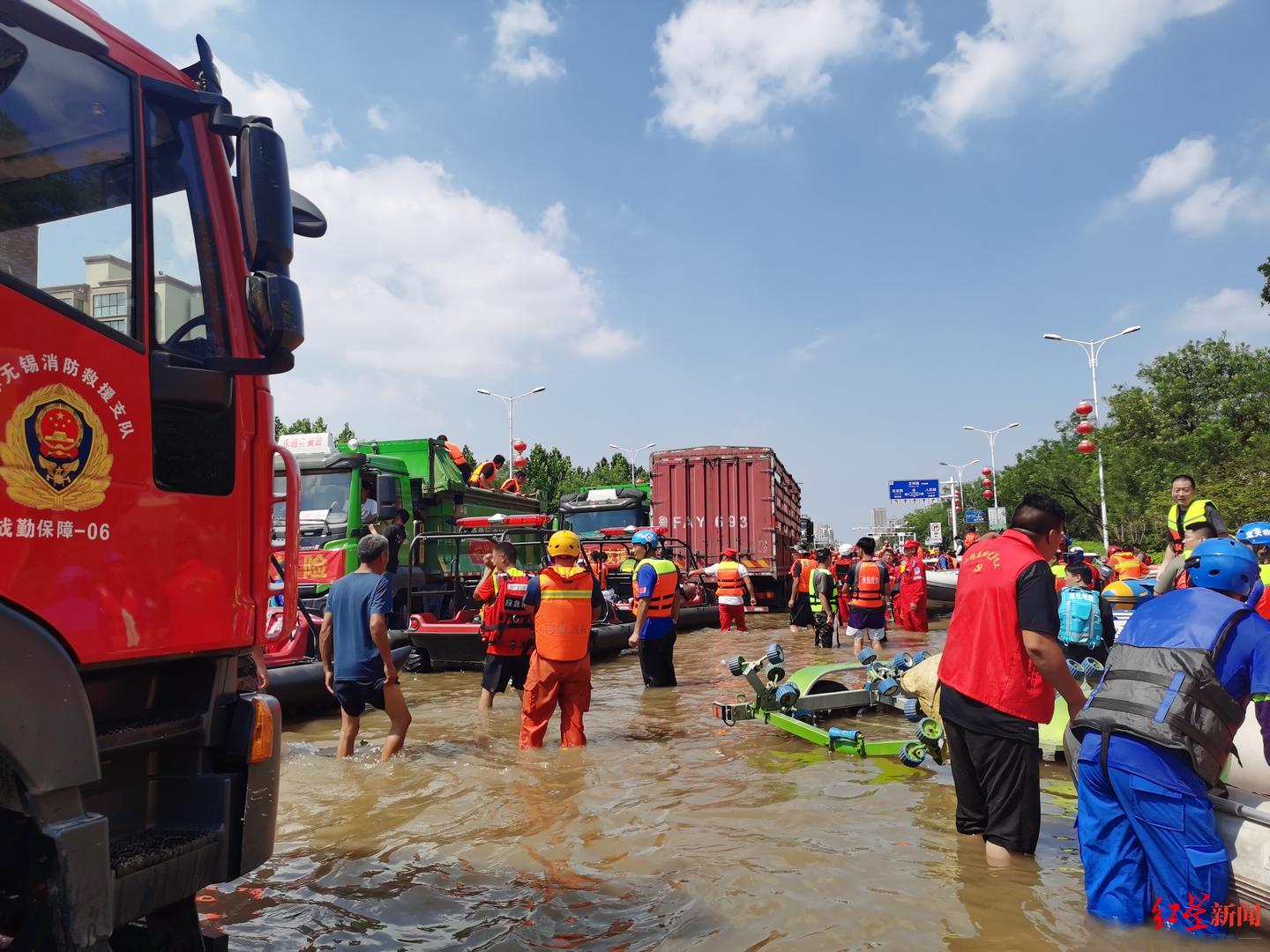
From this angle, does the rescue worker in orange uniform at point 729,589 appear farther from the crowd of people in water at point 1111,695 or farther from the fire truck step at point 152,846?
the fire truck step at point 152,846

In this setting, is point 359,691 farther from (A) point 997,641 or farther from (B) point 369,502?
(A) point 997,641

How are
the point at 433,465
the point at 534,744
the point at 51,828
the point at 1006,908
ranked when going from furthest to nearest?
the point at 433,465 < the point at 534,744 < the point at 1006,908 < the point at 51,828

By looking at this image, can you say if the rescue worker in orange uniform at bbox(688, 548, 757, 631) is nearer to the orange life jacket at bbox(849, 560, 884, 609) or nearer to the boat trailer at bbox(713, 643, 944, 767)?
the orange life jacket at bbox(849, 560, 884, 609)

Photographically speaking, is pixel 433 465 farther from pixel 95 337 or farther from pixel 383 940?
pixel 95 337

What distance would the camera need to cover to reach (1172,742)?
3.12 m

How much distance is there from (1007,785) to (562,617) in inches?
132

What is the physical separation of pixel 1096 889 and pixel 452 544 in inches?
432

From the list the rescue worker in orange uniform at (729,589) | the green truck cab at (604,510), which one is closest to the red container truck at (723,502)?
the green truck cab at (604,510)

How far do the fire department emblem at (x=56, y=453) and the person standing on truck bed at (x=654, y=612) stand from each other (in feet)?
21.9

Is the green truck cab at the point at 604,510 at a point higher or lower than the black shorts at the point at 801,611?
higher

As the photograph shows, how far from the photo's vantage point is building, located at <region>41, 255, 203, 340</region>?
8.00ft

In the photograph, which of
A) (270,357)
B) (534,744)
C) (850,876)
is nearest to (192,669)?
(270,357)

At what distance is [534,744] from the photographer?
675cm

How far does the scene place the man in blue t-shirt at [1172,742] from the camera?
3.14m
